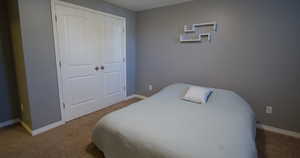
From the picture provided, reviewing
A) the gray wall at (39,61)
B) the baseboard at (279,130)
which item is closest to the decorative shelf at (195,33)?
the baseboard at (279,130)

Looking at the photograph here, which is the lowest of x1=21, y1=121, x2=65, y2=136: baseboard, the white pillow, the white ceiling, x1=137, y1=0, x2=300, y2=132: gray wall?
x1=21, y1=121, x2=65, y2=136: baseboard

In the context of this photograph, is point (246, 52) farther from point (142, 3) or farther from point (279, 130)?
point (142, 3)

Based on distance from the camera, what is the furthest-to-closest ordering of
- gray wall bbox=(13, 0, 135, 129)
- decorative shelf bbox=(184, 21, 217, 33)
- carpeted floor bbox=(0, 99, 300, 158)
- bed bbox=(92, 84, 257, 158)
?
decorative shelf bbox=(184, 21, 217, 33)
gray wall bbox=(13, 0, 135, 129)
carpeted floor bbox=(0, 99, 300, 158)
bed bbox=(92, 84, 257, 158)

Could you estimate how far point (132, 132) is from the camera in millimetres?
1321

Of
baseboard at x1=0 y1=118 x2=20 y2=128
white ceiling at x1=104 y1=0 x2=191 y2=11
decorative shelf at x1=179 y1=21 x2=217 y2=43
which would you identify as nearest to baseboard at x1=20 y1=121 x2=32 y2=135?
baseboard at x1=0 y1=118 x2=20 y2=128

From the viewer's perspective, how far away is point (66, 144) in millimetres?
1916

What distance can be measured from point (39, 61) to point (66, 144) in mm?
1261

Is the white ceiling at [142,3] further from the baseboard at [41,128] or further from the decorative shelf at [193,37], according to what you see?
the baseboard at [41,128]

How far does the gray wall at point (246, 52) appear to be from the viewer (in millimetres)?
2094

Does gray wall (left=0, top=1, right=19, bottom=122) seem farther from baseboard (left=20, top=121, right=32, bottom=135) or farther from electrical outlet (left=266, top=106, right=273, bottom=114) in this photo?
electrical outlet (left=266, top=106, right=273, bottom=114)

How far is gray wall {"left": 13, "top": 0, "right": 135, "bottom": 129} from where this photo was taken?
1.91m

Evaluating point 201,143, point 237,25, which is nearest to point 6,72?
point 201,143

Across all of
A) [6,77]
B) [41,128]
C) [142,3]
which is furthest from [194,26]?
[6,77]

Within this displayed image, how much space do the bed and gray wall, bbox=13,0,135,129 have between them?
1126 mm
